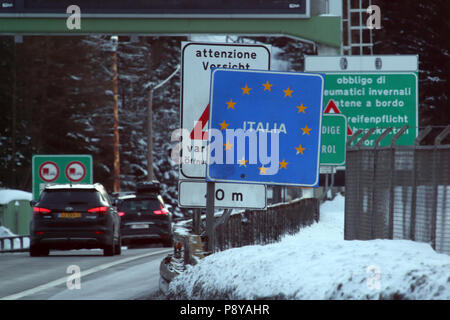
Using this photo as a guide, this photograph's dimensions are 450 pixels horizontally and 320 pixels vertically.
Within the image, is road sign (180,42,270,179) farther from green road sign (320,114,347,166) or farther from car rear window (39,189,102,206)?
green road sign (320,114,347,166)

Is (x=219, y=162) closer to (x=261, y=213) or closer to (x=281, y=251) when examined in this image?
(x=281, y=251)

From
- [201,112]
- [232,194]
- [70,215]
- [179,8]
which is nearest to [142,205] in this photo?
[179,8]

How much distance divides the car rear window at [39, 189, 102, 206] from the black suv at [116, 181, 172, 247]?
27.1ft

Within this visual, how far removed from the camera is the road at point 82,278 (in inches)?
558

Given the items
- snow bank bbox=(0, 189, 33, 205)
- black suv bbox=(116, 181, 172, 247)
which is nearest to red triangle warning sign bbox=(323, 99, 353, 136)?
black suv bbox=(116, 181, 172, 247)

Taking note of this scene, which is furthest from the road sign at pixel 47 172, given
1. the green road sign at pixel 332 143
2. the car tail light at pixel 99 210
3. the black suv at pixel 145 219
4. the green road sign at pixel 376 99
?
the green road sign at pixel 376 99

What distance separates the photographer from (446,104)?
6291 centimetres

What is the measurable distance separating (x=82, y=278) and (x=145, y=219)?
16.5 metres

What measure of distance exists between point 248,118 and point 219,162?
22.7 inches

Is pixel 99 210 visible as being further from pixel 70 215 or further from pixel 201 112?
pixel 201 112

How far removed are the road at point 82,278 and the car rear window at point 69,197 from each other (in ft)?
5.75

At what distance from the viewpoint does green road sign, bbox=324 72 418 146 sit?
78.0ft
